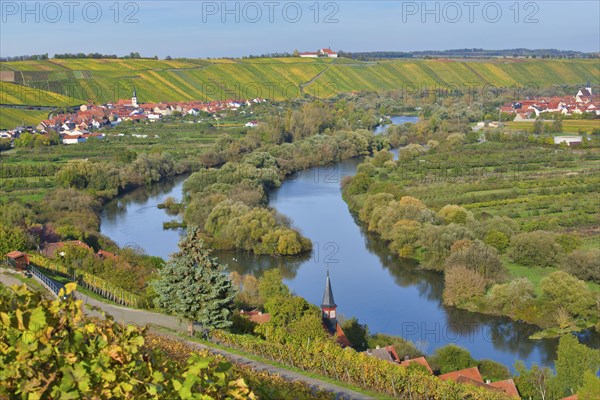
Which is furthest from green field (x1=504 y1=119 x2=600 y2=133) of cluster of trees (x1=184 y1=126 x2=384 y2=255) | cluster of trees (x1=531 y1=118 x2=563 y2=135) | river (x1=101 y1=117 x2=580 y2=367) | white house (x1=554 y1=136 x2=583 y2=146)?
river (x1=101 y1=117 x2=580 y2=367)

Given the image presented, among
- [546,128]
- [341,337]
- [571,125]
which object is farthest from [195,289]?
[571,125]

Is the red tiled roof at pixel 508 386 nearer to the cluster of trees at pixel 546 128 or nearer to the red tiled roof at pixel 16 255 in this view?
the red tiled roof at pixel 16 255

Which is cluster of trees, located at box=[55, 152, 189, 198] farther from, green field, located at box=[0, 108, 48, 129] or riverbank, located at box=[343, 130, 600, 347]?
green field, located at box=[0, 108, 48, 129]

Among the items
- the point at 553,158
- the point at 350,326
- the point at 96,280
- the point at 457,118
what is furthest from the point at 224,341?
the point at 457,118

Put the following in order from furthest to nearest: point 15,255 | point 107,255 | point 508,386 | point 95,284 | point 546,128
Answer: point 546,128 → point 107,255 → point 15,255 → point 95,284 → point 508,386

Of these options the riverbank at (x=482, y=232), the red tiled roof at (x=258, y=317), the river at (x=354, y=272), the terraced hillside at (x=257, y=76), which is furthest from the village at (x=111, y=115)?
the red tiled roof at (x=258, y=317)

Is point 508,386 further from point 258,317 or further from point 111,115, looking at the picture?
point 111,115
